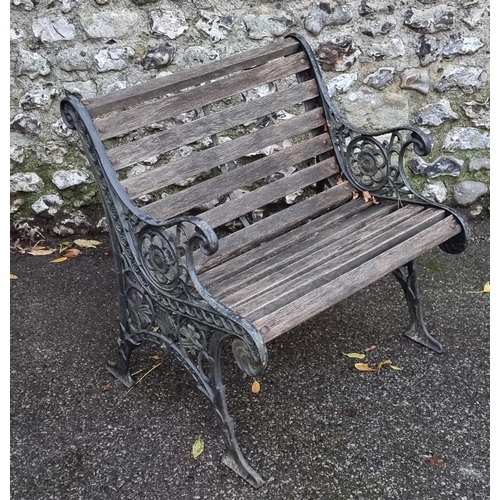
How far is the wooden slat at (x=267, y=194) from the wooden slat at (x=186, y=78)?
1.56 ft

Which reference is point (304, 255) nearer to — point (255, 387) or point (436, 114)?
point (255, 387)

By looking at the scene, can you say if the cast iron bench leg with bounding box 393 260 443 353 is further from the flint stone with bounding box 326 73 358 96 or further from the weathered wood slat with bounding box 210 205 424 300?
A: the flint stone with bounding box 326 73 358 96

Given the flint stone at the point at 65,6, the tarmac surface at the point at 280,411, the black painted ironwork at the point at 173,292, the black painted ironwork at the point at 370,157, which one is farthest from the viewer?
the flint stone at the point at 65,6

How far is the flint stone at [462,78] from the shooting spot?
3455 mm

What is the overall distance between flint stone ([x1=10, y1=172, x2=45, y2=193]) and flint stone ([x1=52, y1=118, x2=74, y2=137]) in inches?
10.7

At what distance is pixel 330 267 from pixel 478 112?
1.74 m

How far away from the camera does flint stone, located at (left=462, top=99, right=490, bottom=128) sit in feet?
11.5

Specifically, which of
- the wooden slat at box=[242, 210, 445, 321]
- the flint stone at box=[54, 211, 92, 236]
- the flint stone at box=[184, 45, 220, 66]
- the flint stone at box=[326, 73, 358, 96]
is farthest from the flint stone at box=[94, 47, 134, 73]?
the wooden slat at box=[242, 210, 445, 321]

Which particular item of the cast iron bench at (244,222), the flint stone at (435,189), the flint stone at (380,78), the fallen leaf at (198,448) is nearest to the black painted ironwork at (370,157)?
the cast iron bench at (244,222)

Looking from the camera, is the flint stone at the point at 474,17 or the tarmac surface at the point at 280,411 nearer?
the tarmac surface at the point at 280,411

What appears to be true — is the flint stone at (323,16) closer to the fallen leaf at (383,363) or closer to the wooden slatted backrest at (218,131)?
the wooden slatted backrest at (218,131)

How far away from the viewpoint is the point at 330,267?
2.30 m

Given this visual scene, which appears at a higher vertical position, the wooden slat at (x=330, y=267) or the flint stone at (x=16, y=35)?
the flint stone at (x=16, y=35)

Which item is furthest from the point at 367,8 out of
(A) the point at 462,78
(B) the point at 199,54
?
(B) the point at 199,54
